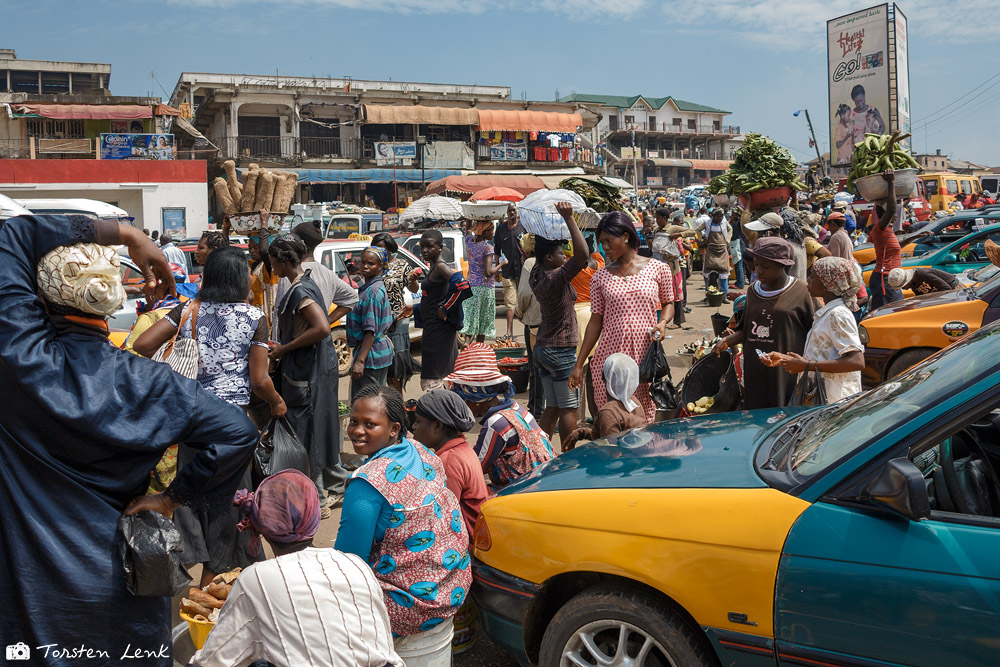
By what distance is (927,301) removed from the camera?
7.85 meters

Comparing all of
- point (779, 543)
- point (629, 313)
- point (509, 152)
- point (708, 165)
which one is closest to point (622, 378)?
point (629, 313)

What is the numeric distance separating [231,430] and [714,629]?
171 cm

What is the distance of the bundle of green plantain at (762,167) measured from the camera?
856cm

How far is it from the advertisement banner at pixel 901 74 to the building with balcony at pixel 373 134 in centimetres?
1778

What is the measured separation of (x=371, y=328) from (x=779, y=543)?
4268 mm

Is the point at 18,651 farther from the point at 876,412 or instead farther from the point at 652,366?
the point at 652,366

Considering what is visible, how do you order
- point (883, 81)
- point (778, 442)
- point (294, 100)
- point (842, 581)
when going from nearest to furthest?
point (842, 581), point (778, 442), point (294, 100), point (883, 81)

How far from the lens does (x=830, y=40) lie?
49156 millimetres

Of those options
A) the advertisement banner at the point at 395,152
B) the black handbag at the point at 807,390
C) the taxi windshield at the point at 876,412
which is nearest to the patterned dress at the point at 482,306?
the black handbag at the point at 807,390

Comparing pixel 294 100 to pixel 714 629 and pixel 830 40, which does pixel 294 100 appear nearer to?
pixel 830 40

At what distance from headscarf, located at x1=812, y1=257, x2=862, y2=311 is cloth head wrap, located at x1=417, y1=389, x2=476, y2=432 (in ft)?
7.66

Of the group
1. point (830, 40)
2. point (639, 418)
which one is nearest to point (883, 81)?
point (830, 40)

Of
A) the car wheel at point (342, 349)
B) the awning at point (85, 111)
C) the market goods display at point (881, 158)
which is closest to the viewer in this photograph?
the market goods display at point (881, 158)

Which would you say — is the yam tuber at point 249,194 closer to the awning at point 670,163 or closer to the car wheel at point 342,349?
the car wheel at point 342,349
